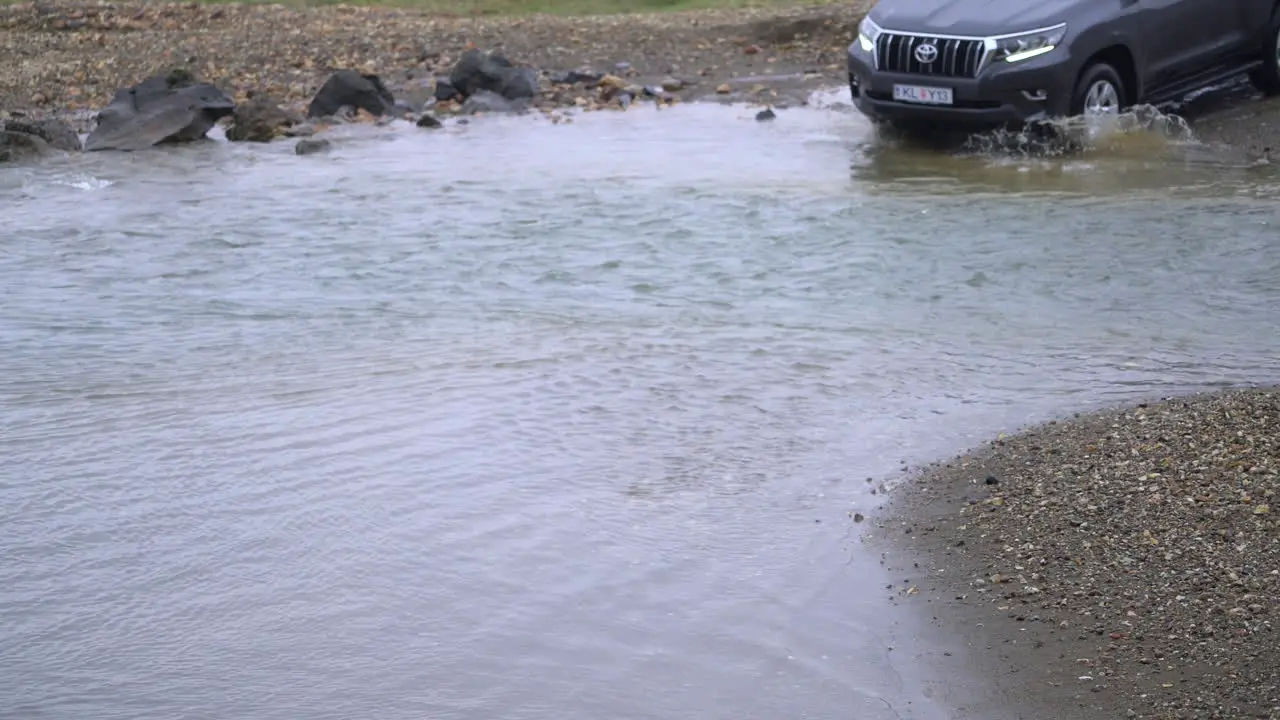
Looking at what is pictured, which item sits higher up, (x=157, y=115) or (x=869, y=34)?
(x=869, y=34)

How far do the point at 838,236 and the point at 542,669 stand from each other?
614 centimetres

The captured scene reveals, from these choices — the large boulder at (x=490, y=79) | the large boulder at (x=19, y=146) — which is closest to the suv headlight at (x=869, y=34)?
the large boulder at (x=490, y=79)

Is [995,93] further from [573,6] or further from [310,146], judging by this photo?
[573,6]

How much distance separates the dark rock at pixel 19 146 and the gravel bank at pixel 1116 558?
10365mm

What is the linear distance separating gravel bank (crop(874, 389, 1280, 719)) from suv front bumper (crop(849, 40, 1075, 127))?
6.10 m

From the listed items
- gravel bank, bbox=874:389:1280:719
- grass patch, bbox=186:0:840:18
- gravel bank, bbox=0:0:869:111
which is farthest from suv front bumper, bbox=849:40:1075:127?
grass patch, bbox=186:0:840:18

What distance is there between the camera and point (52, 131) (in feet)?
47.7

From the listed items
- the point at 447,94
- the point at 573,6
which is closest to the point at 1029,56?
the point at 447,94

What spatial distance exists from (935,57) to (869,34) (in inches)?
32.0

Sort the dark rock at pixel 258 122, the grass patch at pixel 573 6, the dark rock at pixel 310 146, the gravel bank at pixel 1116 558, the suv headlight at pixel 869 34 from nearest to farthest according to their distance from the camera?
the gravel bank at pixel 1116 558, the suv headlight at pixel 869 34, the dark rock at pixel 310 146, the dark rock at pixel 258 122, the grass patch at pixel 573 6

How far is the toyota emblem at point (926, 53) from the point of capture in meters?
12.4

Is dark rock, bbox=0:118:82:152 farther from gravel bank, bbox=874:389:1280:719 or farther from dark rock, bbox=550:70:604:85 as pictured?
gravel bank, bbox=874:389:1280:719

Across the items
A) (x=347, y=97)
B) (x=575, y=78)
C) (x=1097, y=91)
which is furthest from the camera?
(x=575, y=78)

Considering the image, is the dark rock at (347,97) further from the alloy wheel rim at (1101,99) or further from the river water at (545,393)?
the alloy wheel rim at (1101,99)
